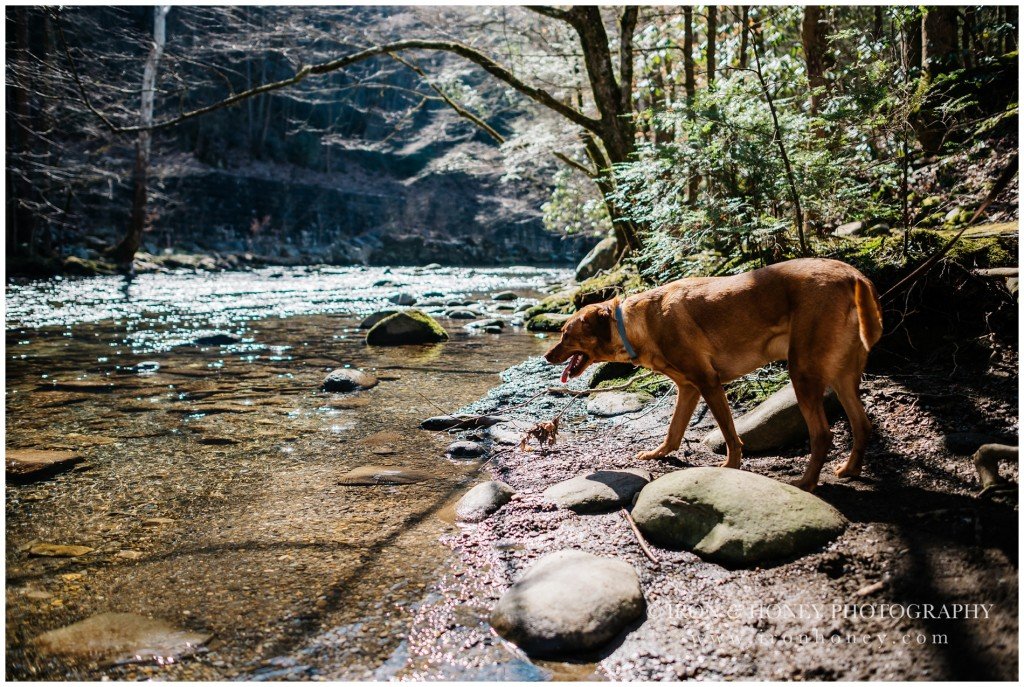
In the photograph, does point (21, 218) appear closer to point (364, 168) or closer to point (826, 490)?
point (826, 490)

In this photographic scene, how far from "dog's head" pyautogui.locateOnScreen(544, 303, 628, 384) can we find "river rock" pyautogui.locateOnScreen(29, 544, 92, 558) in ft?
10.7

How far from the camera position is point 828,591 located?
2.79m

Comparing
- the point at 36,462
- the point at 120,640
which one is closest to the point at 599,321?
the point at 120,640

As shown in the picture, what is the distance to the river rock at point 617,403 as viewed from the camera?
6.42 metres

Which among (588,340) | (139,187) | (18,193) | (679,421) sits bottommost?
(679,421)

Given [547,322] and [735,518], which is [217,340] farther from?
[735,518]

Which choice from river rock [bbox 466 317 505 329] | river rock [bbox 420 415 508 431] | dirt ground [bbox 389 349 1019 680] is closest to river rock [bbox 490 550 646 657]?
dirt ground [bbox 389 349 1019 680]

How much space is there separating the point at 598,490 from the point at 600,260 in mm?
14926

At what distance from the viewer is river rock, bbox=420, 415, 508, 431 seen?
20.5ft

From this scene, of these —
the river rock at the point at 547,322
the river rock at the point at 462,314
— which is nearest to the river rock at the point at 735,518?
the river rock at the point at 547,322

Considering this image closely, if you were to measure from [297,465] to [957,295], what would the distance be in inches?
216

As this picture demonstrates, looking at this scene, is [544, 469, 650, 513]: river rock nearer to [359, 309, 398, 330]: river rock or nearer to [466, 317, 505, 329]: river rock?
[466, 317, 505, 329]: river rock

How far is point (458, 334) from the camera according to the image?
43.0 feet

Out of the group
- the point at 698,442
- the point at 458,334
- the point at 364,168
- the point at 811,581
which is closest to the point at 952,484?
the point at 811,581
